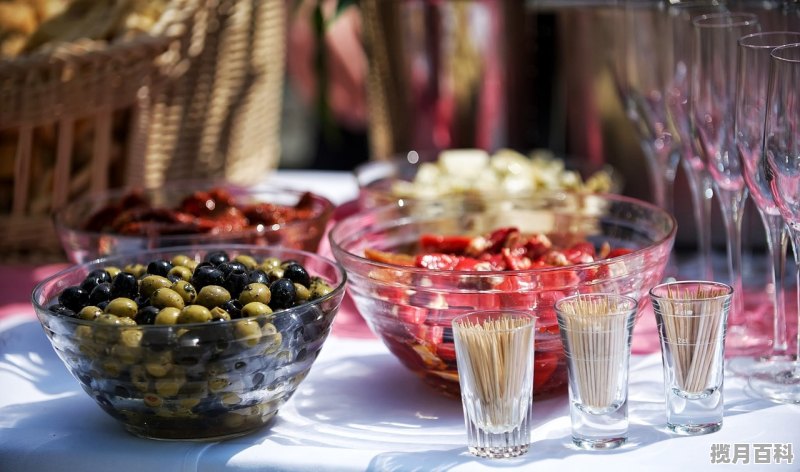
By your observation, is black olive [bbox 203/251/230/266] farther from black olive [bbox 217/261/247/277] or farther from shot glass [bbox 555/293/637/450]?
shot glass [bbox 555/293/637/450]

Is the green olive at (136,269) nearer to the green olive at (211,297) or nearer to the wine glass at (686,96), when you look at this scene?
the green olive at (211,297)

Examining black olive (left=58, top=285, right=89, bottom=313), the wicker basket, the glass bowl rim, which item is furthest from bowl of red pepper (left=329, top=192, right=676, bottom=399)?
the wicker basket

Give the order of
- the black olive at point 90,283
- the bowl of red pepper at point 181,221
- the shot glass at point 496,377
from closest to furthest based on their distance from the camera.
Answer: the shot glass at point 496,377, the black olive at point 90,283, the bowl of red pepper at point 181,221

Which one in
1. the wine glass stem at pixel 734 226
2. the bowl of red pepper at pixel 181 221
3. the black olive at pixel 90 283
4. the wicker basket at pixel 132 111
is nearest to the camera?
the black olive at pixel 90 283

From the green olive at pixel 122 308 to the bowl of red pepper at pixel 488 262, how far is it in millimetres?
180

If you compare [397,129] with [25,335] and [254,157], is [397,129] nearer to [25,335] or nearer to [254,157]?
[254,157]

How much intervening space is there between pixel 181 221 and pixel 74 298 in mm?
265

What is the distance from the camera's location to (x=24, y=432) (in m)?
0.76

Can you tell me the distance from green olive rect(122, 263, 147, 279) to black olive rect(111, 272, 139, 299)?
0.03 metres

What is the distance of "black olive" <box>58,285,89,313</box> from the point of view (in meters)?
0.74

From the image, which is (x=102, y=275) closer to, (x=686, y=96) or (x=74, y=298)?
(x=74, y=298)

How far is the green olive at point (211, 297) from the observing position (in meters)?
0.71

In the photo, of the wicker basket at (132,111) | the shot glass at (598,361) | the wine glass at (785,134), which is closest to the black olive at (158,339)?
the shot glass at (598,361)

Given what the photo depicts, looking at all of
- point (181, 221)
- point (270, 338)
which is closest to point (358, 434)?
point (270, 338)
